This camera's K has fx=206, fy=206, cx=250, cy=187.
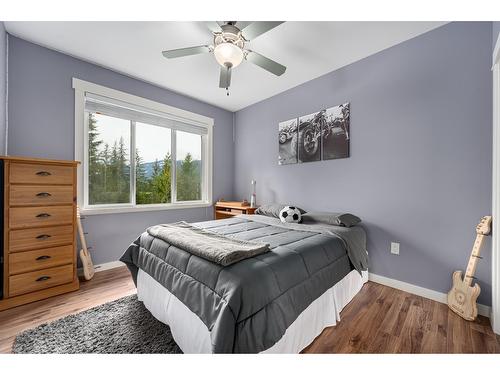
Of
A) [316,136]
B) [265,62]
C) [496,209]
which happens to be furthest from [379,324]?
[265,62]

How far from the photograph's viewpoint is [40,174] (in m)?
1.92

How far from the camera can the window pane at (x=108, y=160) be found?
8.73ft

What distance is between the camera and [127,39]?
2.10 metres

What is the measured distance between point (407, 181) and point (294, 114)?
172 cm

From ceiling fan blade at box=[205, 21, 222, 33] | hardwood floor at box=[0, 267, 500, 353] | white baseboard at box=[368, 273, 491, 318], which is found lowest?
hardwood floor at box=[0, 267, 500, 353]

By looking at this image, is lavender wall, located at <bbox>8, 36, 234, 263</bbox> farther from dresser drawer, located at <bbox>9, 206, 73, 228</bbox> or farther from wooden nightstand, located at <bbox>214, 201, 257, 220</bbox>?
wooden nightstand, located at <bbox>214, 201, 257, 220</bbox>

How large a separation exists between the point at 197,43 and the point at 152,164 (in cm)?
182

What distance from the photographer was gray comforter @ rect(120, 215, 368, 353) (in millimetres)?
970

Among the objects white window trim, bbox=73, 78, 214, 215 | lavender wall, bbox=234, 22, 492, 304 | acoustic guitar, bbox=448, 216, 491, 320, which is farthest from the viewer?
white window trim, bbox=73, 78, 214, 215

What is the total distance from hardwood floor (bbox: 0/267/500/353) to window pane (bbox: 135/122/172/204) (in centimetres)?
141

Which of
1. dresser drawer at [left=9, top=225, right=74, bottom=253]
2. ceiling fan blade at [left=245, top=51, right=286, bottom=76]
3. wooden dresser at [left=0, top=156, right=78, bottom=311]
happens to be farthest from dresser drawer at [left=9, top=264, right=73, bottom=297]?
ceiling fan blade at [left=245, top=51, right=286, bottom=76]

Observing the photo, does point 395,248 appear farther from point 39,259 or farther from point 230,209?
point 39,259

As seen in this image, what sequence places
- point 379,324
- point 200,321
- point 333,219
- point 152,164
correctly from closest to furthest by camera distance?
point 200,321 < point 379,324 < point 333,219 < point 152,164
